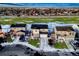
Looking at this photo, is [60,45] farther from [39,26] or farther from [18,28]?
[18,28]

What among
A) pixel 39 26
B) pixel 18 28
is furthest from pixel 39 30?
pixel 18 28

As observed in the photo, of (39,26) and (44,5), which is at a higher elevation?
(44,5)

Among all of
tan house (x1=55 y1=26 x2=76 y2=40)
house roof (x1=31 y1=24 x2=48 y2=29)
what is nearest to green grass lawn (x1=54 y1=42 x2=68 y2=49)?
tan house (x1=55 y1=26 x2=76 y2=40)

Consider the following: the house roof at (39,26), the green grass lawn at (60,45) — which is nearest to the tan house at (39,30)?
the house roof at (39,26)

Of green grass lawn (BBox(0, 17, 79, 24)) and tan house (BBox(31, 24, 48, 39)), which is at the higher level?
green grass lawn (BBox(0, 17, 79, 24))

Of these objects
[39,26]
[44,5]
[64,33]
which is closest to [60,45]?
[64,33]

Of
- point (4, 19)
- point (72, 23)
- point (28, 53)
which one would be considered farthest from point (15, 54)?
point (72, 23)

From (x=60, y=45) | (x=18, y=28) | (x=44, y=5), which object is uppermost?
(x=44, y=5)

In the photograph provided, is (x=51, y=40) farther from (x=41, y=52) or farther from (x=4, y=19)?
(x=4, y=19)

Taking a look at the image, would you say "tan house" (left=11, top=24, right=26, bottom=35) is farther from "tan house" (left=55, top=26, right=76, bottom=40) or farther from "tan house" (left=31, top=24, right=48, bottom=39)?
"tan house" (left=55, top=26, right=76, bottom=40)
